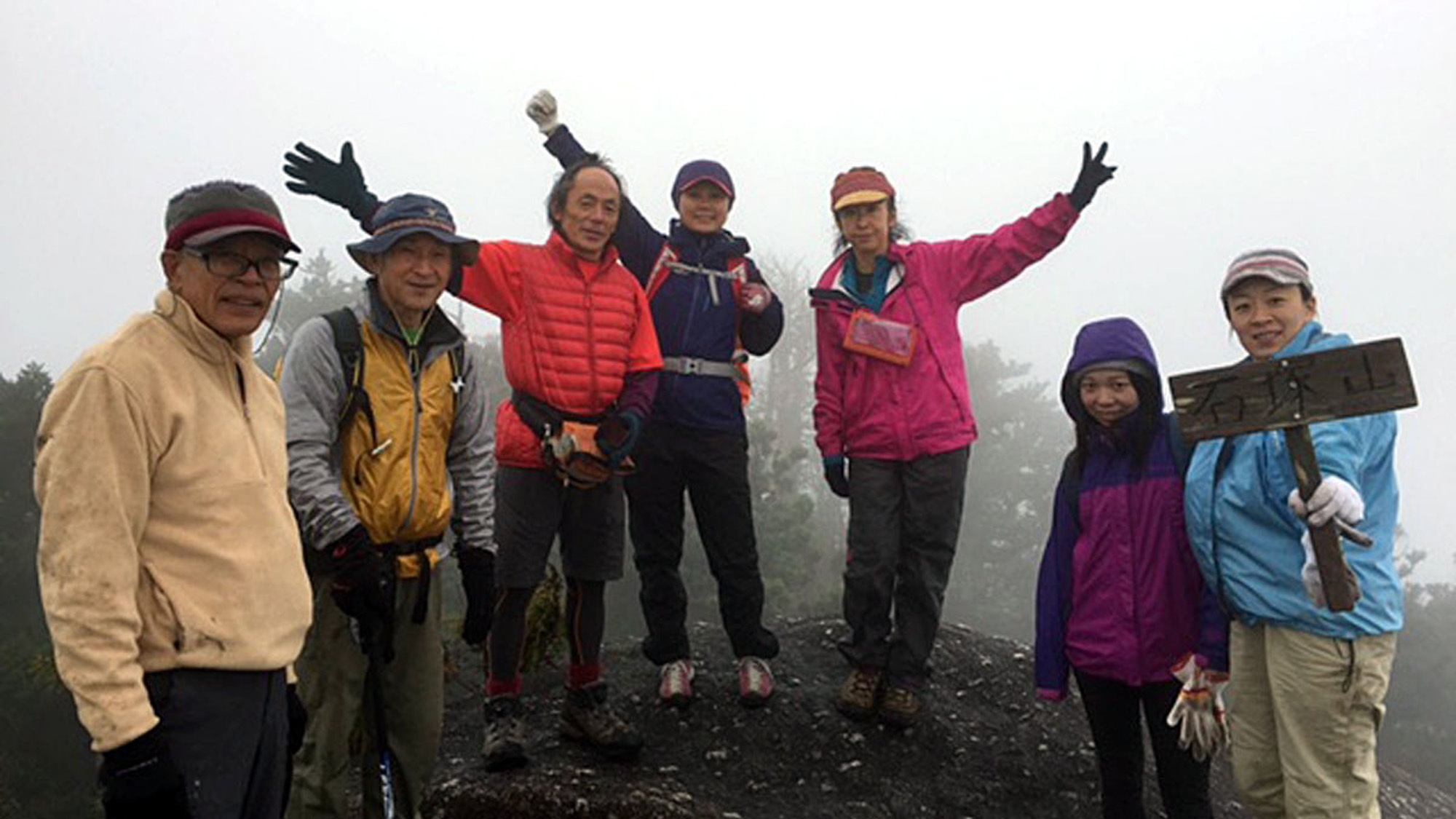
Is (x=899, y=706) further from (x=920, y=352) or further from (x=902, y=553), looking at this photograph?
(x=920, y=352)

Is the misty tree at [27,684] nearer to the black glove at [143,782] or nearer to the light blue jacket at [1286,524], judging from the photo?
the black glove at [143,782]

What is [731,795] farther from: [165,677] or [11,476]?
[11,476]

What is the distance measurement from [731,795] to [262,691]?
277 cm

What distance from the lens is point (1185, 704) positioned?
326cm

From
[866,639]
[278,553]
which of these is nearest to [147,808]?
[278,553]

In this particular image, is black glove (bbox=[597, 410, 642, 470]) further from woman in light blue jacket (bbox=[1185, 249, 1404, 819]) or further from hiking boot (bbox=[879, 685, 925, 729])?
woman in light blue jacket (bbox=[1185, 249, 1404, 819])

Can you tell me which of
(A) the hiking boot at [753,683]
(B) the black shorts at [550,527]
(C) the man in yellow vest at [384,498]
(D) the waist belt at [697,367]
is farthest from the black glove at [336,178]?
(A) the hiking boot at [753,683]

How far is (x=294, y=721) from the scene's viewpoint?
2.68m

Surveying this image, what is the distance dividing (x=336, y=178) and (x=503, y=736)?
119 inches

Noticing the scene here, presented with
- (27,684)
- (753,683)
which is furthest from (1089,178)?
(27,684)

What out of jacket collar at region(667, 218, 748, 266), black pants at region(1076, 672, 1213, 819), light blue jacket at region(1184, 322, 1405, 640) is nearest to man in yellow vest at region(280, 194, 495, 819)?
jacket collar at region(667, 218, 748, 266)

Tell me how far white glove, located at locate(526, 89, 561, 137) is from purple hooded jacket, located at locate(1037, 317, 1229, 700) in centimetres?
328

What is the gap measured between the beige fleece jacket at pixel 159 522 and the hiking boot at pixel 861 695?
11.4 ft

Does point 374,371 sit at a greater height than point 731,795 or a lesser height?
greater
